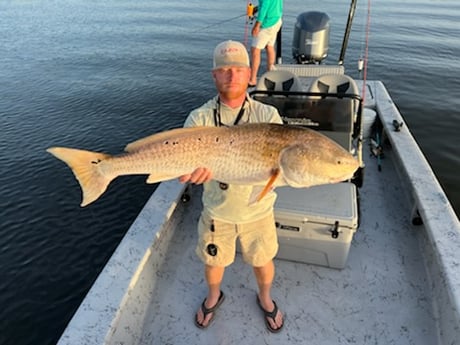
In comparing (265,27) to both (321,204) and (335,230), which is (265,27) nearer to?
(321,204)

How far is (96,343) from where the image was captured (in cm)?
283

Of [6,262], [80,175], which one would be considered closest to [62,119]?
[6,262]

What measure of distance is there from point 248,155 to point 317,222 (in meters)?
1.48

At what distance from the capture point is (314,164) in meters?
2.56

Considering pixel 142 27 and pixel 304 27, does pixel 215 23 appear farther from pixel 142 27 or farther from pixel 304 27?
pixel 304 27

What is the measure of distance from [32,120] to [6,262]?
19.0 feet

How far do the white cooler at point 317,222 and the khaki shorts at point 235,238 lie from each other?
2.15ft

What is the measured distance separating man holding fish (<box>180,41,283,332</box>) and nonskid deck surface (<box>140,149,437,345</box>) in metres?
0.57

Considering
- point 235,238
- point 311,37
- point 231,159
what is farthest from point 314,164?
point 311,37

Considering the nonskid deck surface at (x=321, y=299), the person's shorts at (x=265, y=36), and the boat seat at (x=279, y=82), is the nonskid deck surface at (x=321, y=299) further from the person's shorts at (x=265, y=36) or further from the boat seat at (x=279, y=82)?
the person's shorts at (x=265, y=36)

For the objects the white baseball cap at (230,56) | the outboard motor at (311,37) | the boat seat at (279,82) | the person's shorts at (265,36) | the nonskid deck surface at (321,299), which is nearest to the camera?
the white baseball cap at (230,56)

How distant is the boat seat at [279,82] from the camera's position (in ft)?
19.2

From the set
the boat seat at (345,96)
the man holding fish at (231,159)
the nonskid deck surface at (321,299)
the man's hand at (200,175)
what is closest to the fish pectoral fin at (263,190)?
the man holding fish at (231,159)

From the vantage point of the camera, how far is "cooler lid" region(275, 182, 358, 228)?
3.64 metres
